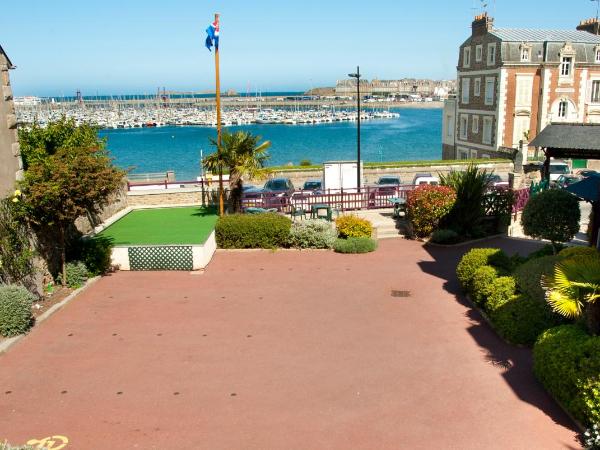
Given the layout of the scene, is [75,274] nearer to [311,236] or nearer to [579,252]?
[311,236]

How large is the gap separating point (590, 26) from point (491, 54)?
14520 millimetres

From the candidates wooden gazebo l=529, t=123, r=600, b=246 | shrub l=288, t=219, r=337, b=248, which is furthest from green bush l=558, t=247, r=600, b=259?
shrub l=288, t=219, r=337, b=248

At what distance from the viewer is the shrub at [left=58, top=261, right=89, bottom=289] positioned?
49.0ft

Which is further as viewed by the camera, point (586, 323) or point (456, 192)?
point (456, 192)

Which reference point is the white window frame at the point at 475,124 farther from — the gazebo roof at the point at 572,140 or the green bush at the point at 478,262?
the green bush at the point at 478,262

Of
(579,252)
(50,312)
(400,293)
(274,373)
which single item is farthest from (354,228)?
(50,312)

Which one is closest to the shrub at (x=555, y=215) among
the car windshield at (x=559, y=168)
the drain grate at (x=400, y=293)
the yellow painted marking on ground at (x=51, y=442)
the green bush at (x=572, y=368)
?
the drain grate at (x=400, y=293)

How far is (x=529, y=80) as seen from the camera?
43156 mm

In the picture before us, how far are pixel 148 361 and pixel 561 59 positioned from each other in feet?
143

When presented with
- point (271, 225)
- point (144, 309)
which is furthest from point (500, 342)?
point (271, 225)

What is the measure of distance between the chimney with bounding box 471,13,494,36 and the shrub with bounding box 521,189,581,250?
34.2 meters

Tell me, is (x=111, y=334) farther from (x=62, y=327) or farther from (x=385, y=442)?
(x=385, y=442)

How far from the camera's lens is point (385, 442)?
311 inches

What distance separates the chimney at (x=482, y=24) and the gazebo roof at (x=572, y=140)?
3060 cm
